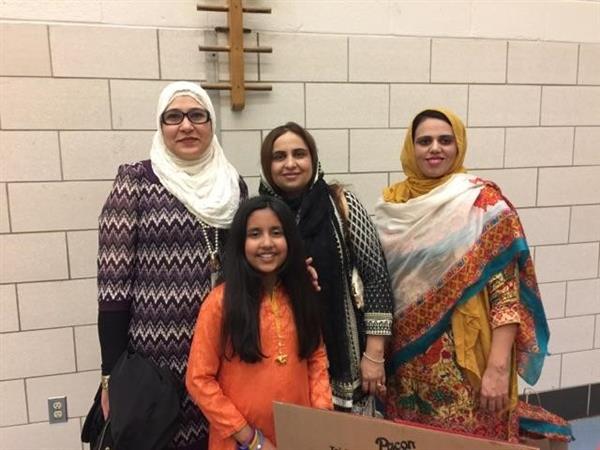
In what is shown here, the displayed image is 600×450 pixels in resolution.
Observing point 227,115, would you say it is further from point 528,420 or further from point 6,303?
point 528,420

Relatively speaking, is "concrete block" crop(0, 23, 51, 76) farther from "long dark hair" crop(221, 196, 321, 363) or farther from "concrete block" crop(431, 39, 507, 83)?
"concrete block" crop(431, 39, 507, 83)

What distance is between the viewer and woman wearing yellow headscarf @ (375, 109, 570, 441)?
1.40 meters

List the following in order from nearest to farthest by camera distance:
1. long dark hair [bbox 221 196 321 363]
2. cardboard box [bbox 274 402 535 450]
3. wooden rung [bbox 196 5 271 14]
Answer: cardboard box [bbox 274 402 535 450]
long dark hair [bbox 221 196 321 363]
wooden rung [bbox 196 5 271 14]

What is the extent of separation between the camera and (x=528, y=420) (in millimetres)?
1563

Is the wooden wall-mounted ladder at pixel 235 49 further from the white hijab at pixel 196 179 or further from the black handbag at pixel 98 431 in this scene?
the black handbag at pixel 98 431

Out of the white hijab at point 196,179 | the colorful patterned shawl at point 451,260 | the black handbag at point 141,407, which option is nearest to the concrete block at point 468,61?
the colorful patterned shawl at point 451,260

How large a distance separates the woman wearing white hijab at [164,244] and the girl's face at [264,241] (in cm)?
15

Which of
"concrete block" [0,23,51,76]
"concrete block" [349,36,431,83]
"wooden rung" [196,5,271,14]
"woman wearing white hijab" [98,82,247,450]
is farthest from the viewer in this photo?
"concrete block" [349,36,431,83]

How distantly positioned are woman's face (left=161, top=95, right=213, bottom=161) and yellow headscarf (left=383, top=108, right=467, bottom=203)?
619 mm

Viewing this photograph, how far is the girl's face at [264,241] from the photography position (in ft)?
4.21

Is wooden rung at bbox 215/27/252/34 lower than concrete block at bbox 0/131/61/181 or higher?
higher

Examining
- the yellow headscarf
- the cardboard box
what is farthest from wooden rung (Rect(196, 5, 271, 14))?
the cardboard box

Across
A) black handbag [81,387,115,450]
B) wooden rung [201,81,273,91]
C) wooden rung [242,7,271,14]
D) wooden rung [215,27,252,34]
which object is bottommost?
black handbag [81,387,115,450]

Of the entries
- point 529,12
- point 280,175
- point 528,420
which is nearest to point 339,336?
point 280,175
